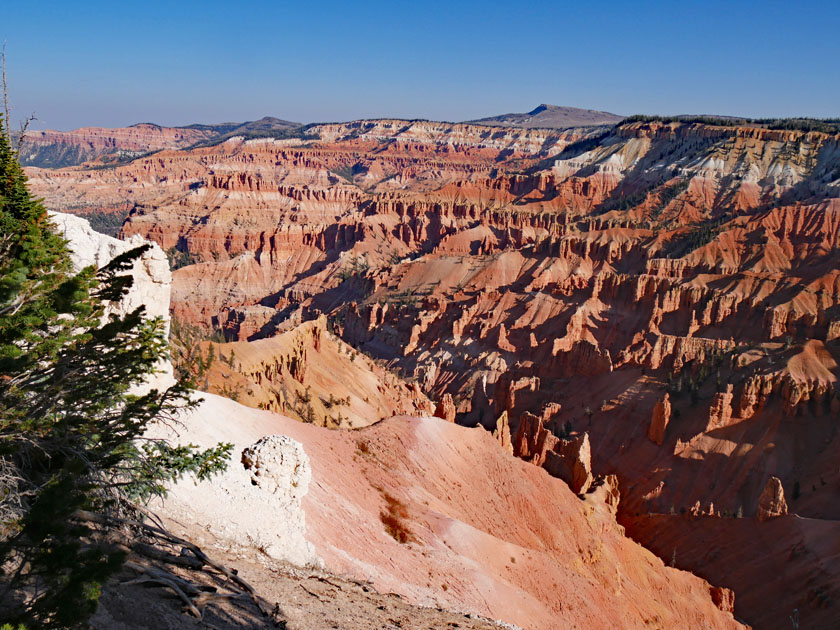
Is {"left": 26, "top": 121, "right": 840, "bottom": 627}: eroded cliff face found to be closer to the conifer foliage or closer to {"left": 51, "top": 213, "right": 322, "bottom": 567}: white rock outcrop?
{"left": 51, "top": 213, "right": 322, "bottom": 567}: white rock outcrop

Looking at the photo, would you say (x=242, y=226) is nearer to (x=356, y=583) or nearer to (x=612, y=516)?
(x=612, y=516)

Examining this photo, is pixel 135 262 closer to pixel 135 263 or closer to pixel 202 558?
pixel 135 263

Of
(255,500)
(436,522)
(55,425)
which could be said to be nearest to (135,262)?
(255,500)

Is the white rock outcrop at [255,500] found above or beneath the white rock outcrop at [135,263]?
beneath

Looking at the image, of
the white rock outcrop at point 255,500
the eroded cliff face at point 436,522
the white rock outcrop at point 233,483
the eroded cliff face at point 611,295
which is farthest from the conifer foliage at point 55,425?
the eroded cliff face at point 611,295

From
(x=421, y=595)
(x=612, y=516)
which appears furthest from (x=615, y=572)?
(x=421, y=595)

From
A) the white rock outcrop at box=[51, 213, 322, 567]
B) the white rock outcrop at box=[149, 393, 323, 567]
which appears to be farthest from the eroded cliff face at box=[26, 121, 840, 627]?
the white rock outcrop at box=[51, 213, 322, 567]

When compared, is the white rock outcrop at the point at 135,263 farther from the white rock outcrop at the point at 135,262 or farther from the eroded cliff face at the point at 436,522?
the eroded cliff face at the point at 436,522

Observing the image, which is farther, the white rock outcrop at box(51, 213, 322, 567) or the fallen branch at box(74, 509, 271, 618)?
the white rock outcrop at box(51, 213, 322, 567)

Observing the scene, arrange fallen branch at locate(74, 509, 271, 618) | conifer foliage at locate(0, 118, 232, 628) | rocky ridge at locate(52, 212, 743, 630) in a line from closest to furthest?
conifer foliage at locate(0, 118, 232, 628) → fallen branch at locate(74, 509, 271, 618) → rocky ridge at locate(52, 212, 743, 630)
